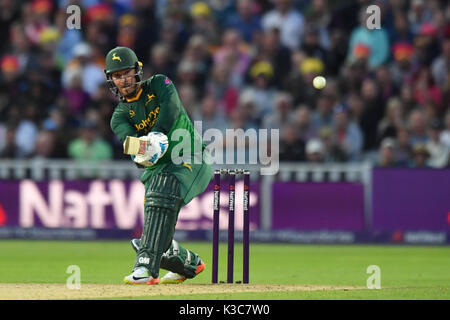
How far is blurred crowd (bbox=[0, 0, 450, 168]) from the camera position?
17250mm

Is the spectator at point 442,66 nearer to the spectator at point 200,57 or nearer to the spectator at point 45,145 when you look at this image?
the spectator at point 200,57

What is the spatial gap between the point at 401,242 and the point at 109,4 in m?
6.89

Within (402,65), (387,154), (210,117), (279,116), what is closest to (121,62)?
(210,117)

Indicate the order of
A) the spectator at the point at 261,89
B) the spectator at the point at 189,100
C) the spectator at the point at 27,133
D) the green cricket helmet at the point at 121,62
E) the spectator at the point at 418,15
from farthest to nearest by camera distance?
the spectator at the point at 418,15, the spectator at the point at 27,133, the spectator at the point at 261,89, the spectator at the point at 189,100, the green cricket helmet at the point at 121,62

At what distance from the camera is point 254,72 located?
1800cm

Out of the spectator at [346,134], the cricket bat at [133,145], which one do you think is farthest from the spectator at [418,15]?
the cricket bat at [133,145]

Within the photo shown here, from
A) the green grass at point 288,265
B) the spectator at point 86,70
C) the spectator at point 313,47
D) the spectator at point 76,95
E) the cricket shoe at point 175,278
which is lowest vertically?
the green grass at point 288,265

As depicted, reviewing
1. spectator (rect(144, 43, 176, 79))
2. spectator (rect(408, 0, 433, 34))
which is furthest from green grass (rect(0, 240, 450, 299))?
spectator (rect(408, 0, 433, 34))

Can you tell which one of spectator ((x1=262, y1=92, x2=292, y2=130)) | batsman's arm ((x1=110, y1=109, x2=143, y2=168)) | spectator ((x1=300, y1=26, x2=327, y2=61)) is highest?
spectator ((x1=300, y1=26, x2=327, y2=61))

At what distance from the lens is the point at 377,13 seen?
18234mm

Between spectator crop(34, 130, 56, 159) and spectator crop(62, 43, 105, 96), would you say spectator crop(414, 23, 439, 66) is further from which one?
spectator crop(34, 130, 56, 159)

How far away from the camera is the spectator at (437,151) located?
16891 millimetres

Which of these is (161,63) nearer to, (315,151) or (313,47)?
(313,47)

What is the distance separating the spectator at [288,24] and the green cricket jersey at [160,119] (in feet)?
28.1
